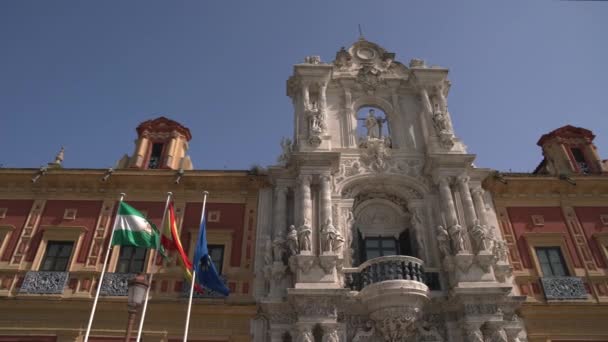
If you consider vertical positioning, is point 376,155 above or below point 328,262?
above

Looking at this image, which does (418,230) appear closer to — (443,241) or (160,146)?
(443,241)

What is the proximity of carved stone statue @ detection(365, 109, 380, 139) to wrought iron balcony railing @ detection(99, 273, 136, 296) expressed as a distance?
10.9 m

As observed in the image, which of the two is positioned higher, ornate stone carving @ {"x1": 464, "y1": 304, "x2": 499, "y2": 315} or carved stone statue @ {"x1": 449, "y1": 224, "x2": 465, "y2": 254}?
carved stone statue @ {"x1": 449, "y1": 224, "x2": 465, "y2": 254}

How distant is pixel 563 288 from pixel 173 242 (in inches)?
515

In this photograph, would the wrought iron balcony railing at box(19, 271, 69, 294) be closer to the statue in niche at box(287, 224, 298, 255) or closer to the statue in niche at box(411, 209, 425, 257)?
the statue in niche at box(287, 224, 298, 255)

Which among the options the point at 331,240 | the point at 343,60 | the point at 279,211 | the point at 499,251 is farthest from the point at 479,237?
the point at 343,60

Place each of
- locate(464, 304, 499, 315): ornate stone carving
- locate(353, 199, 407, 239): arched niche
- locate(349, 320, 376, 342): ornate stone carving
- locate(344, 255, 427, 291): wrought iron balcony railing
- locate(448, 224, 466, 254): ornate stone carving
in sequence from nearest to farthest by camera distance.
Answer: locate(464, 304, 499, 315): ornate stone carving, locate(349, 320, 376, 342): ornate stone carving, locate(344, 255, 427, 291): wrought iron balcony railing, locate(448, 224, 466, 254): ornate stone carving, locate(353, 199, 407, 239): arched niche

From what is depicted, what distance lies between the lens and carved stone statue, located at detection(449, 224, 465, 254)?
15.4 m

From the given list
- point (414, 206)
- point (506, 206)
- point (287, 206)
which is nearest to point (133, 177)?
point (287, 206)

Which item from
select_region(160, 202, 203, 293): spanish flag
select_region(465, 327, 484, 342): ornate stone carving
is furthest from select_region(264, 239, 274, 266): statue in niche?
select_region(465, 327, 484, 342): ornate stone carving

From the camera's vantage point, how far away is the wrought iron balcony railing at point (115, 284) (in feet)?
51.1

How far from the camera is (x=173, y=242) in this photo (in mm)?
14898

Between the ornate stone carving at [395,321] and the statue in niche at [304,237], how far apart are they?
2.93 meters

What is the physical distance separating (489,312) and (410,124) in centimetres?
886
